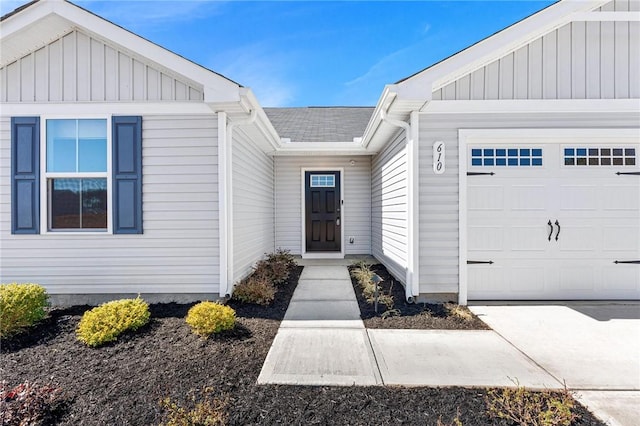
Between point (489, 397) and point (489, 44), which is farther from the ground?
point (489, 44)

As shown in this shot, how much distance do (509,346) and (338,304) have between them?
205cm

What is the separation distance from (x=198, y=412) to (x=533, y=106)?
16.7ft

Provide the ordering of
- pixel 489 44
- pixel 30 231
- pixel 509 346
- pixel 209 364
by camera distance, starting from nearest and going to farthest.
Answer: pixel 209 364 < pixel 509 346 < pixel 489 44 < pixel 30 231

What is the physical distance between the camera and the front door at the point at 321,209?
7512 mm

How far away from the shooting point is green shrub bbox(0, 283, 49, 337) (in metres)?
3.01

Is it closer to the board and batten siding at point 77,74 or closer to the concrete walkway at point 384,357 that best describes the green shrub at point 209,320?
the concrete walkway at point 384,357

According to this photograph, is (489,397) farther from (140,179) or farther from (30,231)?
(30,231)

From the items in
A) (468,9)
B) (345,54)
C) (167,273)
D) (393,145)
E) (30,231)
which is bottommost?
(167,273)

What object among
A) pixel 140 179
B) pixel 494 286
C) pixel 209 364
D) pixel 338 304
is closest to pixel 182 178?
pixel 140 179

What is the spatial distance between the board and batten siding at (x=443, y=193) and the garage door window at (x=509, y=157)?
328mm

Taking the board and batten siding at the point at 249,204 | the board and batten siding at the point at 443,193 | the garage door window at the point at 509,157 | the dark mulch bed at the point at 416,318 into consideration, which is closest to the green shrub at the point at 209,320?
the board and batten siding at the point at 249,204

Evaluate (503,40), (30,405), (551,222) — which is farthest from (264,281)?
(503,40)

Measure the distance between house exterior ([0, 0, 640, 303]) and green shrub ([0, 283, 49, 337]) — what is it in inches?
29.3

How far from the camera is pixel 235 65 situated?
6648 mm
